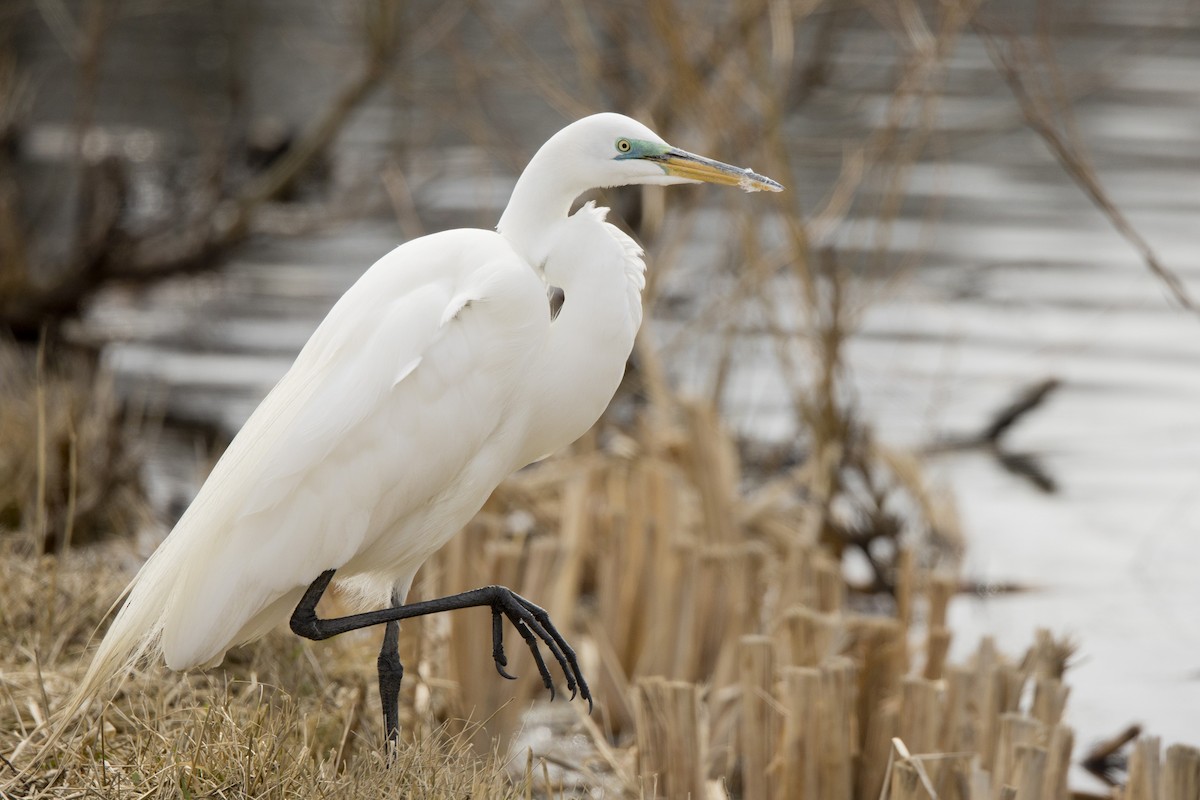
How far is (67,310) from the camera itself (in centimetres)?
743

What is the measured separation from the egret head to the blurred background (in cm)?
91

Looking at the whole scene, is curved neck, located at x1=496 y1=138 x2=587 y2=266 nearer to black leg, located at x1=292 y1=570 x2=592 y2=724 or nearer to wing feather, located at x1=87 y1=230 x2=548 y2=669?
wing feather, located at x1=87 y1=230 x2=548 y2=669

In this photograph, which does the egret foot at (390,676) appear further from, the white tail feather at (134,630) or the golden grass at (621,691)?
the white tail feather at (134,630)

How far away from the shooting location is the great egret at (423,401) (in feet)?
8.54

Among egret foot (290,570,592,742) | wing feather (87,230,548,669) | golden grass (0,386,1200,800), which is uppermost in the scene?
wing feather (87,230,548,669)

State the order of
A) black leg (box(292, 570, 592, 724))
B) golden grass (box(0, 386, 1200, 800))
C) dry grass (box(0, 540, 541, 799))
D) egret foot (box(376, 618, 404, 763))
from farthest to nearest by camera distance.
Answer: egret foot (box(376, 618, 404, 763)) → black leg (box(292, 570, 592, 724)) → golden grass (box(0, 386, 1200, 800)) → dry grass (box(0, 540, 541, 799))

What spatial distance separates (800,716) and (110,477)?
3027mm

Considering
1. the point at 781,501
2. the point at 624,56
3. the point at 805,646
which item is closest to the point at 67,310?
the point at 624,56

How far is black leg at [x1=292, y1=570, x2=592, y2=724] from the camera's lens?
105 inches

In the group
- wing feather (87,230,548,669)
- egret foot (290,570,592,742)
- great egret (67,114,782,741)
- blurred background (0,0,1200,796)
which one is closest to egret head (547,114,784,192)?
great egret (67,114,782,741)

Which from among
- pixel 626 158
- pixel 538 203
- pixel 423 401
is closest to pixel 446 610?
pixel 423 401

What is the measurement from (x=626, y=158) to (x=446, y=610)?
0.85 meters

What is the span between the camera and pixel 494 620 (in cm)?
275

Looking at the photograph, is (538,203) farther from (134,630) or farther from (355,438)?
(134,630)
